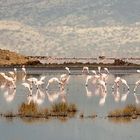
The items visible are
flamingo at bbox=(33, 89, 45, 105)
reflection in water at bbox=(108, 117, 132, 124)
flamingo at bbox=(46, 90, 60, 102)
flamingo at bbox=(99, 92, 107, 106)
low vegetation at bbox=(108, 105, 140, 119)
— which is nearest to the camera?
reflection in water at bbox=(108, 117, 132, 124)

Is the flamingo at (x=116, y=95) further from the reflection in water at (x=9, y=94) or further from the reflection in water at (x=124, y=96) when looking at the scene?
the reflection in water at (x=9, y=94)

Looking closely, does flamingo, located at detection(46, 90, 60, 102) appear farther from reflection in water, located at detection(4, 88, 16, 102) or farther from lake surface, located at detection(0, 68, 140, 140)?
reflection in water, located at detection(4, 88, 16, 102)

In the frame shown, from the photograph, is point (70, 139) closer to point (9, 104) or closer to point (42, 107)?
point (42, 107)

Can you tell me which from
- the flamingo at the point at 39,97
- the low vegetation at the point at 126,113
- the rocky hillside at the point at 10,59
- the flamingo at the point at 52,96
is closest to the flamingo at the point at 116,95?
the flamingo at the point at 52,96

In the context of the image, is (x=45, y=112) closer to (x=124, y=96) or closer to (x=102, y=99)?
(x=102, y=99)

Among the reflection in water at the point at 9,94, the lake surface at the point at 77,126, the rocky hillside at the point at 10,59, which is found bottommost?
the lake surface at the point at 77,126

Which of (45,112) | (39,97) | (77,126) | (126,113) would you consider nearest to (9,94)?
(39,97)

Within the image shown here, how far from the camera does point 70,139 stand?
1955 cm

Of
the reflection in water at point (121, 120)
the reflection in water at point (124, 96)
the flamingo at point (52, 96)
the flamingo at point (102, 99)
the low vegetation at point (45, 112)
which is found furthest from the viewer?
the reflection in water at point (124, 96)

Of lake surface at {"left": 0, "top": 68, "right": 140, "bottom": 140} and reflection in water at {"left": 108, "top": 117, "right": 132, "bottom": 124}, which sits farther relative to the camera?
reflection in water at {"left": 108, "top": 117, "right": 132, "bottom": 124}

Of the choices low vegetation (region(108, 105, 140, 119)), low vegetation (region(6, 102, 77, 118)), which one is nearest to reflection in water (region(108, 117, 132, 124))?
low vegetation (region(108, 105, 140, 119))

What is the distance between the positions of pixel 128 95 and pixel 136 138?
1487cm

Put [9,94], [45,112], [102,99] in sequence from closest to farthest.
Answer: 1. [45,112]
2. [102,99]
3. [9,94]

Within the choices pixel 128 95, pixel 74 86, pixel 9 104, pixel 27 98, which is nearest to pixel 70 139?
pixel 9 104
